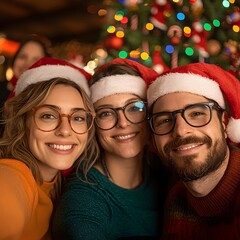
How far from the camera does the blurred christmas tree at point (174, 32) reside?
2926mm

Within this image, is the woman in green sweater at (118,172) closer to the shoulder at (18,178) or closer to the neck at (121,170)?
the neck at (121,170)

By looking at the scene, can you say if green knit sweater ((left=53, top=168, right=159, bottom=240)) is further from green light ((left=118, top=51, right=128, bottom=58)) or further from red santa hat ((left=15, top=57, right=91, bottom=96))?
green light ((left=118, top=51, right=128, bottom=58))

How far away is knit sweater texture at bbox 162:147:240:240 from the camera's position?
138cm

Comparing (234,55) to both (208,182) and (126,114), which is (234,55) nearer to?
(126,114)

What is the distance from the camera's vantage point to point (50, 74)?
5.78ft

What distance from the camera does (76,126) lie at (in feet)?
5.51

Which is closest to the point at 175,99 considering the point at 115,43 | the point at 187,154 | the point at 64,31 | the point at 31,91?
the point at 187,154

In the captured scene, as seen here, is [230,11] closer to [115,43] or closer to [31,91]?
[115,43]

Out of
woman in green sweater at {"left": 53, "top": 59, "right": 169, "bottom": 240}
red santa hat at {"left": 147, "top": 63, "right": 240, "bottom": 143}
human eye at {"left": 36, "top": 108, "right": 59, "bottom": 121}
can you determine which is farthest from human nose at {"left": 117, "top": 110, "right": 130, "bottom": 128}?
human eye at {"left": 36, "top": 108, "right": 59, "bottom": 121}

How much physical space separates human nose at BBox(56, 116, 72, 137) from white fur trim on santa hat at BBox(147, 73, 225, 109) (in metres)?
0.43

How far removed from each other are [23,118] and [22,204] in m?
0.50

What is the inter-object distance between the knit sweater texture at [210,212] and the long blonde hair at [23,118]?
64 centimetres

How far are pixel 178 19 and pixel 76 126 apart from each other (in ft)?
5.63

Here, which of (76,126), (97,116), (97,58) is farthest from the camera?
(97,58)
